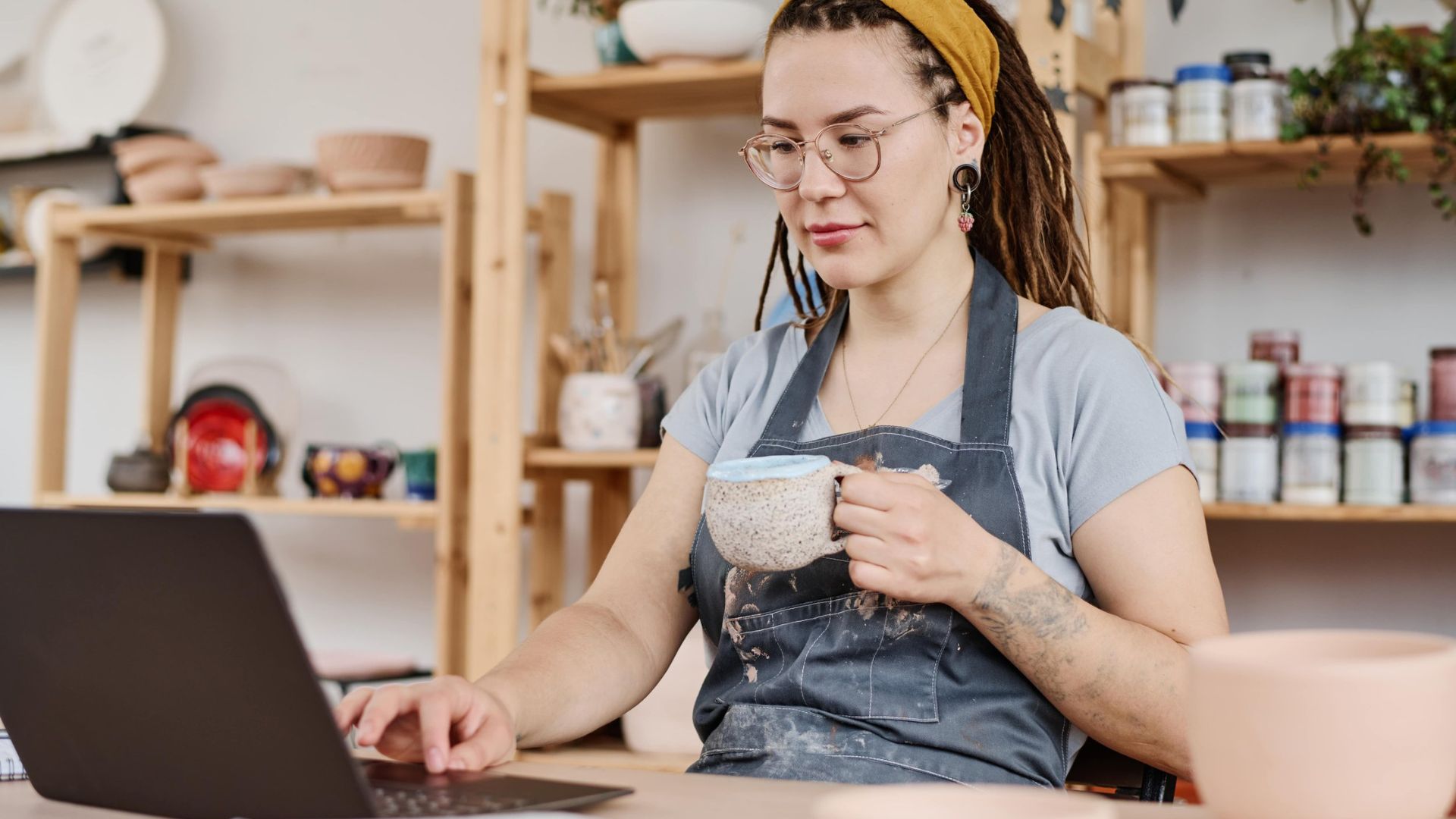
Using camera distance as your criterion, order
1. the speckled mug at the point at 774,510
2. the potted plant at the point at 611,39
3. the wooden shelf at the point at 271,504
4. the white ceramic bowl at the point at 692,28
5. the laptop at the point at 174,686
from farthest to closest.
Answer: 1. the wooden shelf at the point at 271,504
2. the potted plant at the point at 611,39
3. the white ceramic bowl at the point at 692,28
4. the speckled mug at the point at 774,510
5. the laptop at the point at 174,686

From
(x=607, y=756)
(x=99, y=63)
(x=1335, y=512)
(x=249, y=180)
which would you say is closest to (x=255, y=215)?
(x=249, y=180)

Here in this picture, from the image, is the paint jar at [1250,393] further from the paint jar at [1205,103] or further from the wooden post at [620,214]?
the wooden post at [620,214]

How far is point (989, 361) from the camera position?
120 centimetres

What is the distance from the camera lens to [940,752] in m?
1.07

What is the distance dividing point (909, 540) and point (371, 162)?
1959 mm

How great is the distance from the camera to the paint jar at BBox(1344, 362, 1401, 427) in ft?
6.78

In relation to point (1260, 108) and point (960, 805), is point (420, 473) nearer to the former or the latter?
point (1260, 108)

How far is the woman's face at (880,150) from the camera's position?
3.99 feet

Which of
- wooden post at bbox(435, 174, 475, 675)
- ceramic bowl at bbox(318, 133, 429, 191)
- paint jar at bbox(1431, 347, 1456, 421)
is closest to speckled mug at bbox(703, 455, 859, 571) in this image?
paint jar at bbox(1431, 347, 1456, 421)

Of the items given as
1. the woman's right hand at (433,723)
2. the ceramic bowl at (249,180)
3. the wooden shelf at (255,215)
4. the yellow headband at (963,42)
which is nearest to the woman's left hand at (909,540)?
the woman's right hand at (433,723)

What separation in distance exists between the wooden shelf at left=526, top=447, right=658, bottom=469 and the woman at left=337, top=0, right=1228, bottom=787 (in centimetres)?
99

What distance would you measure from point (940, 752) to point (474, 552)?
4.72 ft

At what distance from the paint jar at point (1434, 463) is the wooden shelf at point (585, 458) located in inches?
44.4

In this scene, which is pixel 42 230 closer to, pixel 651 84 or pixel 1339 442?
pixel 651 84
